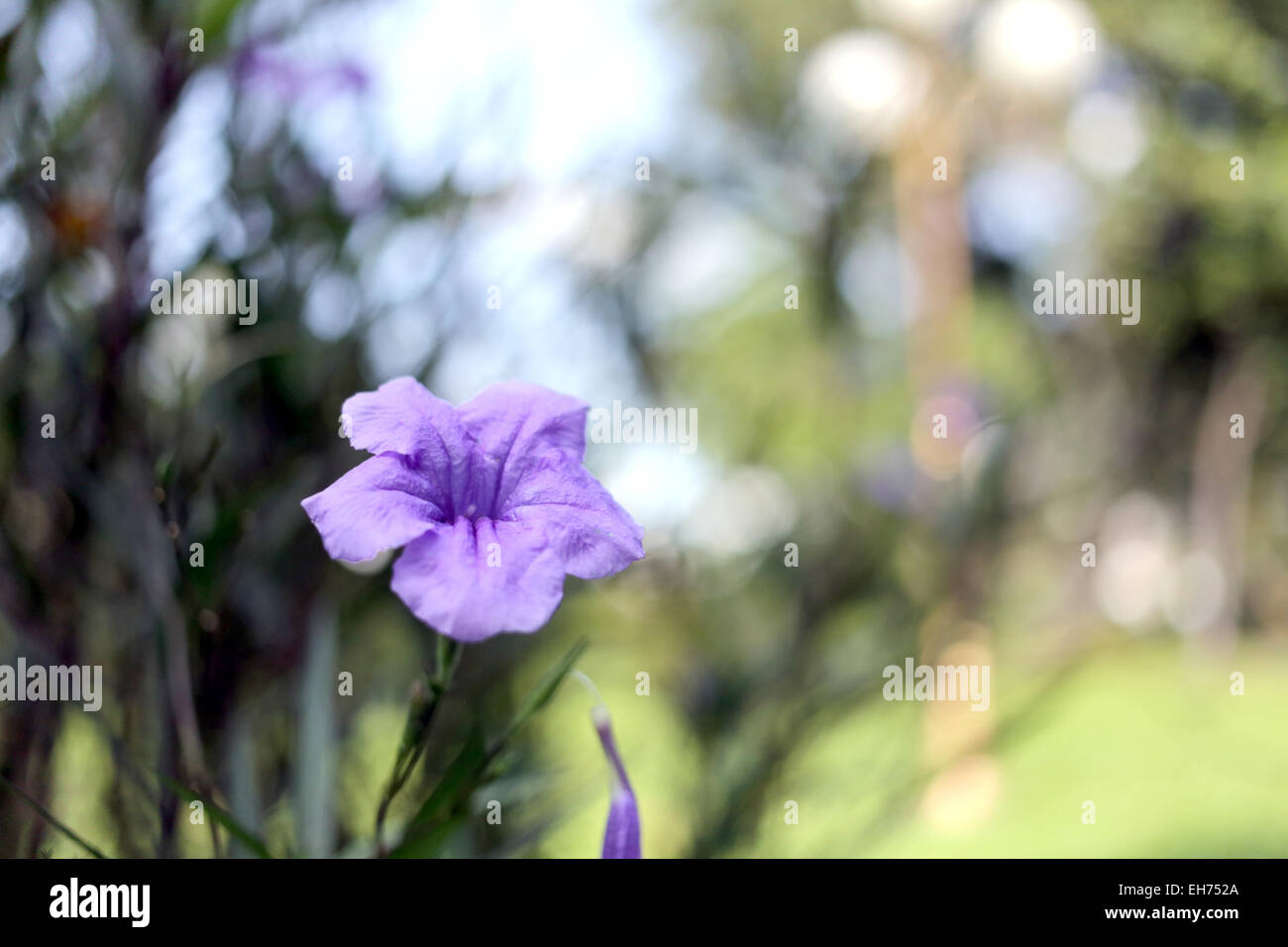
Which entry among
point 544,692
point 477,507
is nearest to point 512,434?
point 477,507

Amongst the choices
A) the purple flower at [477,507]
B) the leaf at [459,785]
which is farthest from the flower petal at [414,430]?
the leaf at [459,785]

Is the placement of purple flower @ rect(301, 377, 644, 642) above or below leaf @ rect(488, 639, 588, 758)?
above

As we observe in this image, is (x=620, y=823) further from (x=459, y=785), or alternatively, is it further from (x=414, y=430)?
(x=414, y=430)

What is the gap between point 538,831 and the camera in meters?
0.61

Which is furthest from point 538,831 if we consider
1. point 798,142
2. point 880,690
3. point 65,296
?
point 798,142

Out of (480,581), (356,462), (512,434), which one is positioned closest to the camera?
(480,581)

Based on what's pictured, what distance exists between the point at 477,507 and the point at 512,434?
5 cm

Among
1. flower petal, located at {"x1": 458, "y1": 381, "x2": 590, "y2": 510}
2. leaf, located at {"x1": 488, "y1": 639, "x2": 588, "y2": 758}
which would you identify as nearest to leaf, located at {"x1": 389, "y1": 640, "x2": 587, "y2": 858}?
leaf, located at {"x1": 488, "y1": 639, "x2": 588, "y2": 758}

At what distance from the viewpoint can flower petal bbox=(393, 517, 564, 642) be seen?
0.43 metres

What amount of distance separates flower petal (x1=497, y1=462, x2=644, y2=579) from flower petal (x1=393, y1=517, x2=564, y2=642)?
11 millimetres

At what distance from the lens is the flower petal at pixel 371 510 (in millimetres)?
443

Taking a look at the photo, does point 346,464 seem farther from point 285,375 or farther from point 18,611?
point 18,611

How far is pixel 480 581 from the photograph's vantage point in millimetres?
444

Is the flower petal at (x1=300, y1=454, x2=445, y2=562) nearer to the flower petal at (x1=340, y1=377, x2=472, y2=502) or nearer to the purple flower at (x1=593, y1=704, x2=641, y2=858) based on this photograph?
the flower petal at (x1=340, y1=377, x2=472, y2=502)
